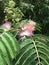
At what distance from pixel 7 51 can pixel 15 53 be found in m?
0.06

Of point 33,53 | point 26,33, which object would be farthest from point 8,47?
point 26,33

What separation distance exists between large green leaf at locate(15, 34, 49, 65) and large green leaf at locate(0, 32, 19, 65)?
7 cm

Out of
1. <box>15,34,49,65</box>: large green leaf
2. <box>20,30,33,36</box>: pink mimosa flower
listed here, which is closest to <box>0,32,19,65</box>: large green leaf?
<box>15,34,49,65</box>: large green leaf

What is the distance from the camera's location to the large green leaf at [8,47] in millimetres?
1861

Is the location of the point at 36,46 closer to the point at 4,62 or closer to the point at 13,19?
the point at 4,62

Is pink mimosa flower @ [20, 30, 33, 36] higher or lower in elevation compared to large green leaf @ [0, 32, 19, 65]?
lower

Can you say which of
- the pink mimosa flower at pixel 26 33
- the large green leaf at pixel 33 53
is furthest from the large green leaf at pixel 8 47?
the pink mimosa flower at pixel 26 33

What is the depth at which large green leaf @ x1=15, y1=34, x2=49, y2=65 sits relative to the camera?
194 centimetres

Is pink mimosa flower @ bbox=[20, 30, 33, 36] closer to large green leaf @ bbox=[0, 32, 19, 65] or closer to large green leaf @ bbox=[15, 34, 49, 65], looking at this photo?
large green leaf @ bbox=[15, 34, 49, 65]

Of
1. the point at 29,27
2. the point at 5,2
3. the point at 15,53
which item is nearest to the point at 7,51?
the point at 15,53

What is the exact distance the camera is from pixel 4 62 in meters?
1.83

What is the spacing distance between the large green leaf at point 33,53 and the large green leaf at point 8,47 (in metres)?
0.07

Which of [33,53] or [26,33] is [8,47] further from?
[26,33]

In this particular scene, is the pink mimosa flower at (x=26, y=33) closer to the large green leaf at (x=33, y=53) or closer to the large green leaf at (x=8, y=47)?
the large green leaf at (x=33, y=53)
